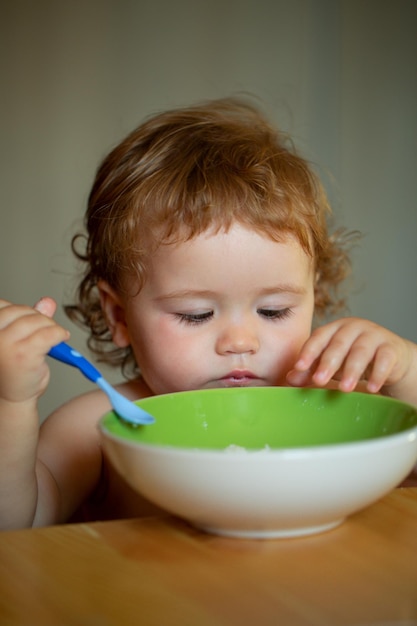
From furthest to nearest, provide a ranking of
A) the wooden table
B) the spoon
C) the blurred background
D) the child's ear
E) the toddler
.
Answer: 1. the blurred background
2. the child's ear
3. the toddler
4. the spoon
5. the wooden table

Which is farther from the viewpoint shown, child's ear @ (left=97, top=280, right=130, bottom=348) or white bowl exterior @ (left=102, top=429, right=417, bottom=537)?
child's ear @ (left=97, top=280, right=130, bottom=348)

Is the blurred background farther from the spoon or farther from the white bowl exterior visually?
the white bowl exterior

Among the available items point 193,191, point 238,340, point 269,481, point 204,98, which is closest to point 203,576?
point 269,481

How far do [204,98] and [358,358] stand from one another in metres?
1.65

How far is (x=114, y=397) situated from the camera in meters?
0.77

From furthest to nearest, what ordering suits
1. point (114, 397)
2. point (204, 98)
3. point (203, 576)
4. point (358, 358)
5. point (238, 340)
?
point (204, 98), point (238, 340), point (358, 358), point (114, 397), point (203, 576)

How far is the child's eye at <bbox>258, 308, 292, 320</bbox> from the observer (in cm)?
109

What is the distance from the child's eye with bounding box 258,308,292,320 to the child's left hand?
150 millimetres

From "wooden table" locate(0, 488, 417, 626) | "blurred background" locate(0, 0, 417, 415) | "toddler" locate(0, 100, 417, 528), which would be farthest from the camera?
"blurred background" locate(0, 0, 417, 415)

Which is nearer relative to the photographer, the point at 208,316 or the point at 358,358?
the point at 358,358

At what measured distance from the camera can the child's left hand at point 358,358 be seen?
0.86 m

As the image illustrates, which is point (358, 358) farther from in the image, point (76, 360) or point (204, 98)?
point (204, 98)

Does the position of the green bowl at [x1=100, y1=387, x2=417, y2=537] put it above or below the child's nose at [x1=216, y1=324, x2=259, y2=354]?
Answer: above

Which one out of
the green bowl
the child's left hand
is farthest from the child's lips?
the green bowl
